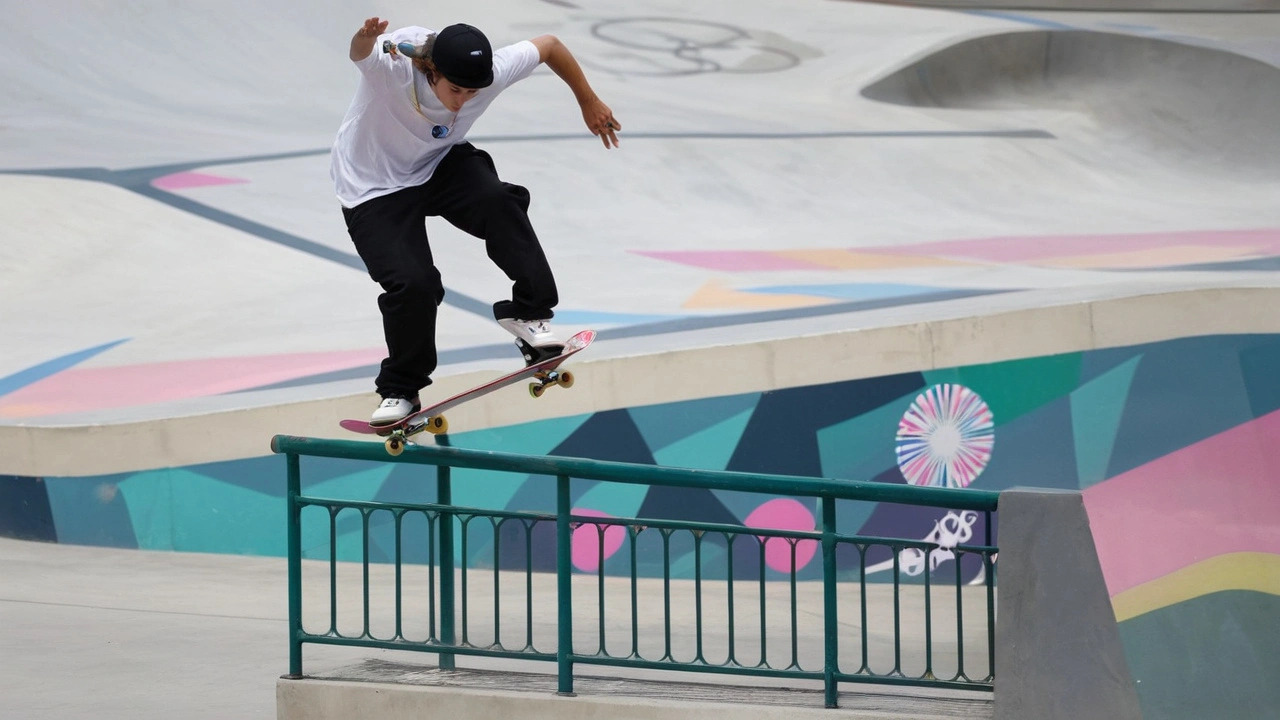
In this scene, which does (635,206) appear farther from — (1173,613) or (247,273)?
(1173,613)

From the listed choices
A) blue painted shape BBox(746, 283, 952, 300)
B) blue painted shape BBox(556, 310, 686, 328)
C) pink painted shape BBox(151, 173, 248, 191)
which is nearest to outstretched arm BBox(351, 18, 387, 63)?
blue painted shape BBox(556, 310, 686, 328)

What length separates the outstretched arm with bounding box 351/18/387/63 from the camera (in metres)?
4.96

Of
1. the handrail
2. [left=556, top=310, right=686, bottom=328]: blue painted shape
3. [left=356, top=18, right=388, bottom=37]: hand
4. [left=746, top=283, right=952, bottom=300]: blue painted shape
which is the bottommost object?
[left=556, top=310, right=686, bottom=328]: blue painted shape

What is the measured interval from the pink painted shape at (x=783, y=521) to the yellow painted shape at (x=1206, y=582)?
203 cm

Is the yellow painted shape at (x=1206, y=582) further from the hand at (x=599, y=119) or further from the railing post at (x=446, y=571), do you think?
the hand at (x=599, y=119)

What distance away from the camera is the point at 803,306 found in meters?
11.4

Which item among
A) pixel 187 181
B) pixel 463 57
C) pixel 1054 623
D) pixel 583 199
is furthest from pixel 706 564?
pixel 187 181

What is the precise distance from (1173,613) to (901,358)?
2408 mm

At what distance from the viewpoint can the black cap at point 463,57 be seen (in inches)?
195

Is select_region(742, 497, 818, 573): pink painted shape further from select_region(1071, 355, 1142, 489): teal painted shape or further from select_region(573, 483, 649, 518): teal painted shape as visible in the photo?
select_region(1071, 355, 1142, 489): teal painted shape

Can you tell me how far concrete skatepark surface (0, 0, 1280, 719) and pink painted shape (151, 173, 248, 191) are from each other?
0.20 ft

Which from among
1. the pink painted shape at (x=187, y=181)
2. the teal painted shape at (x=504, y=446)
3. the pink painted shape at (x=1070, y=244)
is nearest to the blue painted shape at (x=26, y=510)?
the teal painted shape at (x=504, y=446)

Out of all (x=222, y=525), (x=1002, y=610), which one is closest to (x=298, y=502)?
(x=1002, y=610)

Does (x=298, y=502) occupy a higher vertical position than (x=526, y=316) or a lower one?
lower
